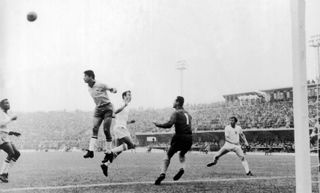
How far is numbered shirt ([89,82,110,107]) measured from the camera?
657cm

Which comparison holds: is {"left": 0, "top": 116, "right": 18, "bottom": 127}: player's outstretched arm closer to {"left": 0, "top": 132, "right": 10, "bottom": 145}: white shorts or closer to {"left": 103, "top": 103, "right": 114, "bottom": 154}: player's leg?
{"left": 0, "top": 132, "right": 10, "bottom": 145}: white shorts

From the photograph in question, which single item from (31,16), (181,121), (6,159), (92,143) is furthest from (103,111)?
(31,16)

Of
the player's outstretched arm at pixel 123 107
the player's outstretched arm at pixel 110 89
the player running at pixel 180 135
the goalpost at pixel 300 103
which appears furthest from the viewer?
the player's outstretched arm at pixel 123 107

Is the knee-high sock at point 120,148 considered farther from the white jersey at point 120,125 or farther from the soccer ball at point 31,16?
the soccer ball at point 31,16

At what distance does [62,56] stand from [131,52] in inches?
46.7

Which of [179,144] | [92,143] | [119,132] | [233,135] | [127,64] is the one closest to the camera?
[92,143]

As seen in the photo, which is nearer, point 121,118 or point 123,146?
point 123,146

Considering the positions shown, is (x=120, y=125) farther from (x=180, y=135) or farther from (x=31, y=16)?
(x=31, y=16)

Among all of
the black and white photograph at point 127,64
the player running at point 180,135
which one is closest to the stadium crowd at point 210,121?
the black and white photograph at point 127,64

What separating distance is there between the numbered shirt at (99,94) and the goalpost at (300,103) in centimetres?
311

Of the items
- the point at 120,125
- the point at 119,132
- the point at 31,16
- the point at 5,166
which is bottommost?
the point at 5,166

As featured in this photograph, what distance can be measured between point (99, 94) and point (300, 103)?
3238 mm

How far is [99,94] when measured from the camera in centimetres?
659

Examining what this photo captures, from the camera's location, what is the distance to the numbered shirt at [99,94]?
6.57 m
